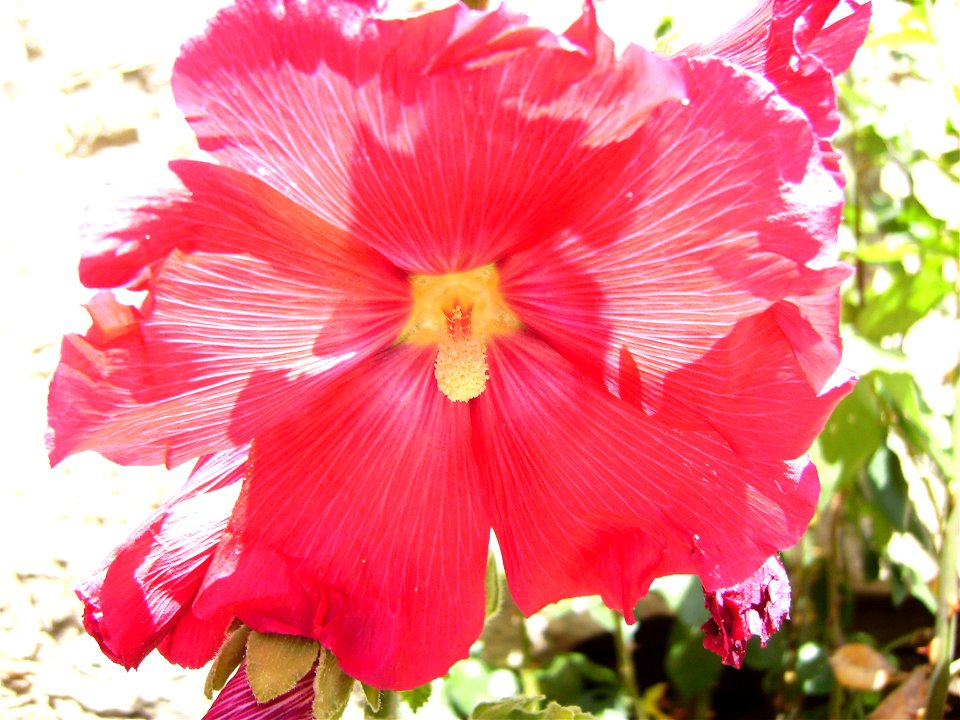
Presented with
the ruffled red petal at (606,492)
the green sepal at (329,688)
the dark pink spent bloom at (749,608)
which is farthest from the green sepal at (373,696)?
the dark pink spent bloom at (749,608)

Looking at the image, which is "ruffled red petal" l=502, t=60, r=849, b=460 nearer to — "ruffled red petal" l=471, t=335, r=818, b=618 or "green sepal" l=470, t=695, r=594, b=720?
"ruffled red petal" l=471, t=335, r=818, b=618

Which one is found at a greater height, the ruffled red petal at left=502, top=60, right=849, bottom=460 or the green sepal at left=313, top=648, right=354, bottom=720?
the ruffled red petal at left=502, top=60, right=849, bottom=460

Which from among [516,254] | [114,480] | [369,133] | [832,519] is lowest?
[832,519]

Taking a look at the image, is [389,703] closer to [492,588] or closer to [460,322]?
[492,588]

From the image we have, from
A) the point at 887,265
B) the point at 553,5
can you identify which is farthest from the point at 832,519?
the point at 553,5

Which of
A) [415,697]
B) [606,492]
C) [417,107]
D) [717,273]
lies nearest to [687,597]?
[415,697]

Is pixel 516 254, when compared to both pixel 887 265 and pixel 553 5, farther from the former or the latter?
pixel 887 265

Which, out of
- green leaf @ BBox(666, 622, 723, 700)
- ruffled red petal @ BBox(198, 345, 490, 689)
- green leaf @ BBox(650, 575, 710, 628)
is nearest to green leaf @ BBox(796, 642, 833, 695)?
green leaf @ BBox(666, 622, 723, 700)
